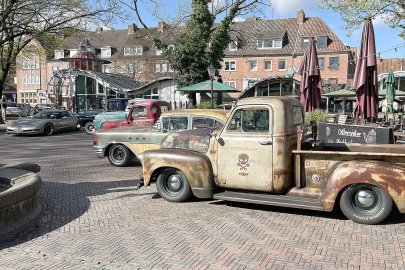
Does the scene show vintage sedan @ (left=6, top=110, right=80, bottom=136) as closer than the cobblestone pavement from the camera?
No

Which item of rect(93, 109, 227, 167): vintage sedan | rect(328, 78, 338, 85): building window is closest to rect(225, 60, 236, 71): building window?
rect(328, 78, 338, 85): building window

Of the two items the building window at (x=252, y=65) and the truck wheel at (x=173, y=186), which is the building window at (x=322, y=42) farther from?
the truck wheel at (x=173, y=186)

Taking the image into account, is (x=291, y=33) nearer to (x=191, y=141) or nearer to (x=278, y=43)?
(x=278, y=43)

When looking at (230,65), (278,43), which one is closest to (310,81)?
(278,43)

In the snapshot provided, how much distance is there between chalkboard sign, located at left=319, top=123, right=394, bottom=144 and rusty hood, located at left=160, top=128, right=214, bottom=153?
2.52 m

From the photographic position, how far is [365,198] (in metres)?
5.91

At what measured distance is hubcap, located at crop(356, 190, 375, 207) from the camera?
5887 millimetres

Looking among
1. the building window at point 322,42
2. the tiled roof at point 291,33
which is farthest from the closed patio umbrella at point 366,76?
the building window at point 322,42

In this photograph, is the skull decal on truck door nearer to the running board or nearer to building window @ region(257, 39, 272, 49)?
the running board

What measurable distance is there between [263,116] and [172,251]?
2.71 metres

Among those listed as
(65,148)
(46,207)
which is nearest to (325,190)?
(46,207)

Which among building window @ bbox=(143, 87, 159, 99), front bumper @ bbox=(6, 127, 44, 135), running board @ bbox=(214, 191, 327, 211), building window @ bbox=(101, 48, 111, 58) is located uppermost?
building window @ bbox=(101, 48, 111, 58)

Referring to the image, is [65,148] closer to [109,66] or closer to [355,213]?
[355,213]

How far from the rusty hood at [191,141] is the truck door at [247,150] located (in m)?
0.41
